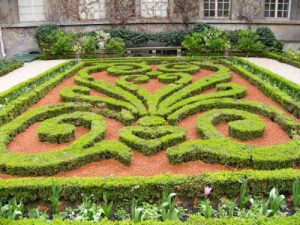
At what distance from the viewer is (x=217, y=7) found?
18.8 m

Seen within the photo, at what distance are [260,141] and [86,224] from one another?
3.60 meters

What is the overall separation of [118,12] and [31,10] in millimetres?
4388

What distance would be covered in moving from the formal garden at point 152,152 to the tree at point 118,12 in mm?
7788

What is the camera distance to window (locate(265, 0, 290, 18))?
18453mm

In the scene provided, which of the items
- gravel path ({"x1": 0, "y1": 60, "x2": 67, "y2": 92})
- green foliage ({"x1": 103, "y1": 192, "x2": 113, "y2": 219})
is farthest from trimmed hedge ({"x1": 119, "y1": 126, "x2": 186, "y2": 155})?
gravel path ({"x1": 0, "y1": 60, "x2": 67, "y2": 92})

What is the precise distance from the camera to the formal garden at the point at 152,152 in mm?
4430

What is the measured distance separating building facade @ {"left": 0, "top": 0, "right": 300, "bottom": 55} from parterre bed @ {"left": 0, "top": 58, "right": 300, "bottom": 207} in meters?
8.36

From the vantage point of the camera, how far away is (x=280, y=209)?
14.6 ft

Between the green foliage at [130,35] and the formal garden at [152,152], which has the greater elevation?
the green foliage at [130,35]

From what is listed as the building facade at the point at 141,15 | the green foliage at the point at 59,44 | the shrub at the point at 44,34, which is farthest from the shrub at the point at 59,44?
the building facade at the point at 141,15

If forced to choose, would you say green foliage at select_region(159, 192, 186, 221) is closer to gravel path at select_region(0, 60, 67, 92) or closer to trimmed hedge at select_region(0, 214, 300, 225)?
trimmed hedge at select_region(0, 214, 300, 225)

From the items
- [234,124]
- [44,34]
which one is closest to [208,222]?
[234,124]

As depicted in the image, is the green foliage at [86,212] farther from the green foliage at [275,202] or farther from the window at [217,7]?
the window at [217,7]

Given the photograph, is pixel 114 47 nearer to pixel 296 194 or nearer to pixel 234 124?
pixel 234 124
